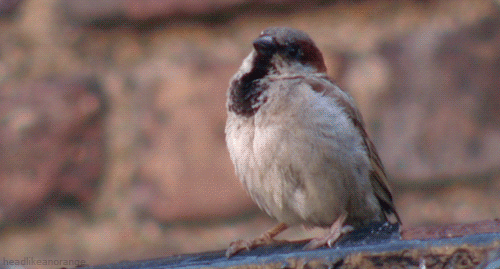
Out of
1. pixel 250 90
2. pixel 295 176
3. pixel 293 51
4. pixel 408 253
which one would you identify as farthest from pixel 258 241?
pixel 408 253

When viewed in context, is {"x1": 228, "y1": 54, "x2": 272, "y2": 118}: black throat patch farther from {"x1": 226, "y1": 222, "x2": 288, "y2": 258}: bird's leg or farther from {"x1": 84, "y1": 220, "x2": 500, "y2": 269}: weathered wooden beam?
{"x1": 84, "y1": 220, "x2": 500, "y2": 269}: weathered wooden beam

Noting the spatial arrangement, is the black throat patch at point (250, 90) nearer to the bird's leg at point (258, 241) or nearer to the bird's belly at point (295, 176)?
the bird's belly at point (295, 176)

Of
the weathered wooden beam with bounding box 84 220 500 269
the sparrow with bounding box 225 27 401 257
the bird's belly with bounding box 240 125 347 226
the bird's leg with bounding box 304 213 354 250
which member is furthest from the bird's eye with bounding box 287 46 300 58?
the weathered wooden beam with bounding box 84 220 500 269

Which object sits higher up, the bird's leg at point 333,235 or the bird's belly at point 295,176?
the bird's belly at point 295,176

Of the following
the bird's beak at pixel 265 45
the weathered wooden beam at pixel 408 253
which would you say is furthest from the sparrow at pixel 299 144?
the weathered wooden beam at pixel 408 253

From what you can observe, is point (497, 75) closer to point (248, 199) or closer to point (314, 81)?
point (314, 81)

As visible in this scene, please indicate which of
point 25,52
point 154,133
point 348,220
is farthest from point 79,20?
point 348,220
